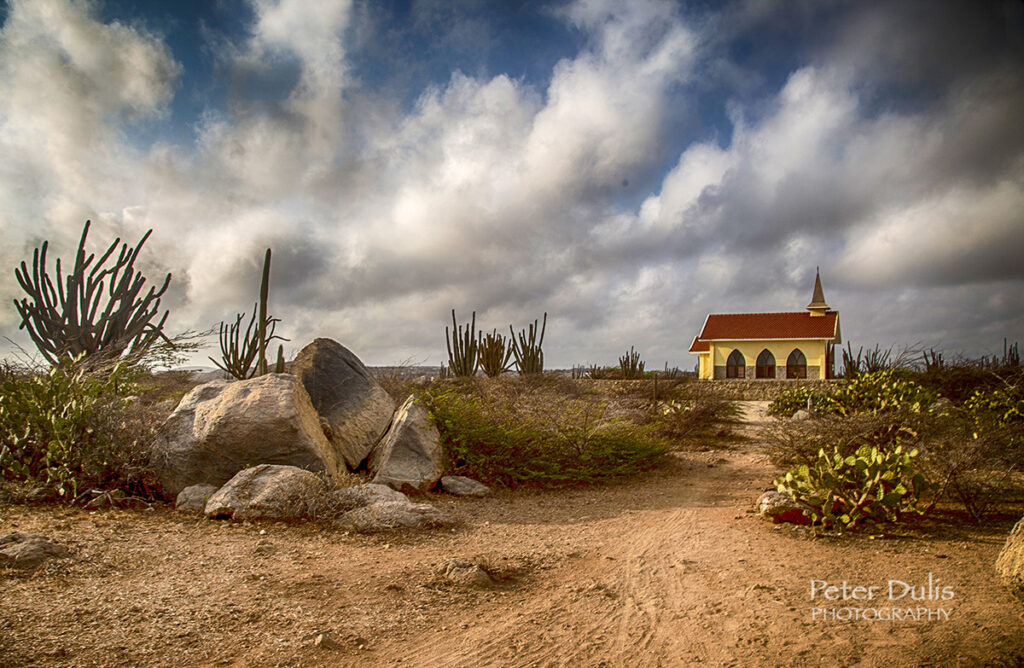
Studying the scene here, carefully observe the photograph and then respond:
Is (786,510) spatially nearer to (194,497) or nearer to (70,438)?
(194,497)

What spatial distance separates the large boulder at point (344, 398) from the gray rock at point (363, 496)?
1479 mm

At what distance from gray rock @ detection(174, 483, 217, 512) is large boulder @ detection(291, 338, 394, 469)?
1.61m

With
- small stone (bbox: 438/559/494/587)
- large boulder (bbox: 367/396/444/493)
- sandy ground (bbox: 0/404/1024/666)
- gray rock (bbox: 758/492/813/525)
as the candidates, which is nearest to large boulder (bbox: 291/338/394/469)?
large boulder (bbox: 367/396/444/493)

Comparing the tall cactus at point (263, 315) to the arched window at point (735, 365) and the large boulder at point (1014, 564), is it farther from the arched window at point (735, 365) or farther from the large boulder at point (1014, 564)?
the arched window at point (735, 365)

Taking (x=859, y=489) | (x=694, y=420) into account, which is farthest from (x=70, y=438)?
(x=694, y=420)

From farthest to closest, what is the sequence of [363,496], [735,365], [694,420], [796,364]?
[735,365] < [796,364] < [694,420] < [363,496]

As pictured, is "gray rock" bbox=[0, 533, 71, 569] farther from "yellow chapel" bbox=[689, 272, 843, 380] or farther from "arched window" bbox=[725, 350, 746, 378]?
"arched window" bbox=[725, 350, 746, 378]

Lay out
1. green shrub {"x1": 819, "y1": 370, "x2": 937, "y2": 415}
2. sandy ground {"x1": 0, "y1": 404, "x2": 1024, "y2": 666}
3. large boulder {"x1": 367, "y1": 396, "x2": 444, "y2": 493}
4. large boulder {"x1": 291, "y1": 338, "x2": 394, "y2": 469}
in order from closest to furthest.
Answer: sandy ground {"x1": 0, "y1": 404, "x2": 1024, "y2": 666}, large boulder {"x1": 367, "y1": 396, "x2": 444, "y2": 493}, large boulder {"x1": 291, "y1": 338, "x2": 394, "y2": 469}, green shrub {"x1": 819, "y1": 370, "x2": 937, "y2": 415}

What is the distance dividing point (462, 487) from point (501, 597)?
11.1 feet

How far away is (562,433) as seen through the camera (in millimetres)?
8328

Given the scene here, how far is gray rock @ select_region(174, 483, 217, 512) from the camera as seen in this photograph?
18.9 feet

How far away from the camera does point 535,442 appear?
8.10 m

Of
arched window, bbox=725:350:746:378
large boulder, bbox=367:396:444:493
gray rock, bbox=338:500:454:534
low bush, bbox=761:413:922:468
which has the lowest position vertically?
gray rock, bbox=338:500:454:534

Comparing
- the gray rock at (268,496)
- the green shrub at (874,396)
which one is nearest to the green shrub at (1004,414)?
the green shrub at (874,396)
